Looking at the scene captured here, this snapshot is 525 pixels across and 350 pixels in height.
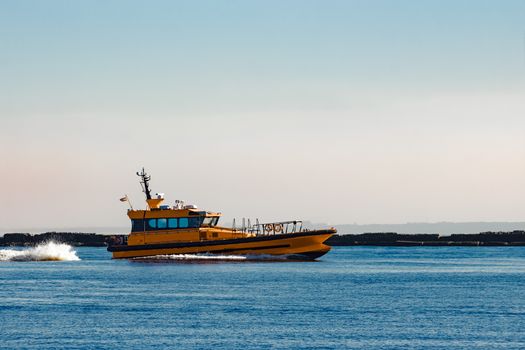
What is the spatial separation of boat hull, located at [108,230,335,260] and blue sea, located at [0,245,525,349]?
123 centimetres

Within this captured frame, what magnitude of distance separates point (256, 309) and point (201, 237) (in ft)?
100

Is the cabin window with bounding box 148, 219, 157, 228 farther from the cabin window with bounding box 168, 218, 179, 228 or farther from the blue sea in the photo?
the blue sea

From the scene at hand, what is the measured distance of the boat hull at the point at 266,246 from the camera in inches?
3000

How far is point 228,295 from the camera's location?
5428 centimetres

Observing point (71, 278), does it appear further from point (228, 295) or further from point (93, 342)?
point (93, 342)

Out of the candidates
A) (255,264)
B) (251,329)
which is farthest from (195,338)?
(255,264)

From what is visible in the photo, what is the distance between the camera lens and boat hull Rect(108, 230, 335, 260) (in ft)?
250

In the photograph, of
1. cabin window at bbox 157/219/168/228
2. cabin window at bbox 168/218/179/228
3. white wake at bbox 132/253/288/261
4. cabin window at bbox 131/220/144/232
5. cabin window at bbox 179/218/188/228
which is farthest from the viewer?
cabin window at bbox 131/220/144/232

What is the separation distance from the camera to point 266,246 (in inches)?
3012

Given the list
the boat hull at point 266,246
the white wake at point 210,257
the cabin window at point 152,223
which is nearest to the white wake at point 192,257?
the white wake at point 210,257

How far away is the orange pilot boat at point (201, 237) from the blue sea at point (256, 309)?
4.54 feet

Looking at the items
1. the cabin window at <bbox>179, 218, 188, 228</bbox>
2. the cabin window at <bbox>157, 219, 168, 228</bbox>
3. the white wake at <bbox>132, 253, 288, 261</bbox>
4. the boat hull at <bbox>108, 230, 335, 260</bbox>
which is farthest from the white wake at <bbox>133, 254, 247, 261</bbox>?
the cabin window at <bbox>157, 219, 168, 228</bbox>

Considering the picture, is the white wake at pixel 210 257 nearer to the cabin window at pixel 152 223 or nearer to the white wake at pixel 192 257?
the white wake at pixel 192 257

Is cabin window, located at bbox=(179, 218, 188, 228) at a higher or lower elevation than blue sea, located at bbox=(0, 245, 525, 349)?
higher
